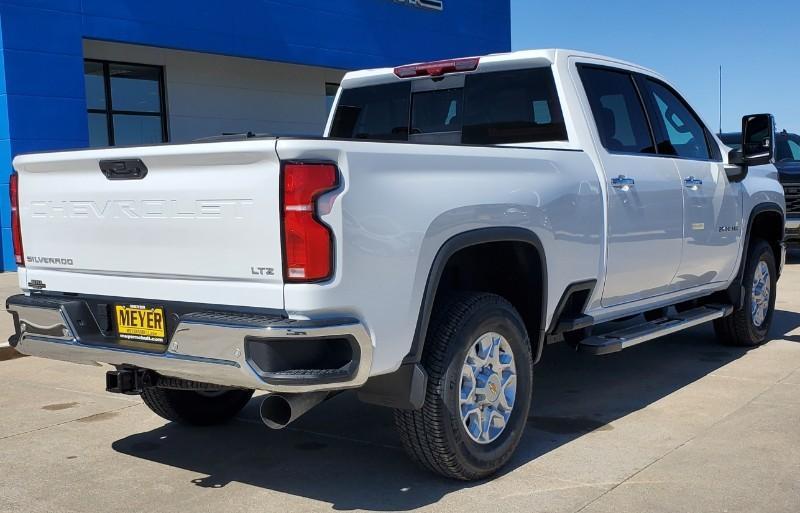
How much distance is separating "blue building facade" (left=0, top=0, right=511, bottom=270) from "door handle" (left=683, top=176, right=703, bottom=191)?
9940 mm

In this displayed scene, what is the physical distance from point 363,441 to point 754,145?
3.54 meters

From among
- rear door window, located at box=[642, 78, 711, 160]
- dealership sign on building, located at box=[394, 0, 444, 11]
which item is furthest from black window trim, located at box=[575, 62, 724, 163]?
dealership sign on building, located at box=[394, 0, 444, 11]

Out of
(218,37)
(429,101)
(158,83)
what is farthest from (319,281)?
(158,83)

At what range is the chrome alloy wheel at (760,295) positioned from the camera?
6926 mm

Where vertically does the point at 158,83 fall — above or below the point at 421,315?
above

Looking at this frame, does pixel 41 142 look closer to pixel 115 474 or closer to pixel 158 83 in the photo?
pixel 158 83

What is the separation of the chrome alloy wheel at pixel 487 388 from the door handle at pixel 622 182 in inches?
51.2

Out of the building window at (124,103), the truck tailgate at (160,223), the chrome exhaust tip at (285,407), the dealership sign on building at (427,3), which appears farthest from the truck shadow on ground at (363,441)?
the dealership sign on building at (427,3)

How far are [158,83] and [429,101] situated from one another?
481 inches

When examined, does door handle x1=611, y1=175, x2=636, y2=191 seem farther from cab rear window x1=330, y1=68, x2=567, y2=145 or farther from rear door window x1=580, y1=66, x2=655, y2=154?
cab rear window x1=330, y1=68, x2=567, y2=145

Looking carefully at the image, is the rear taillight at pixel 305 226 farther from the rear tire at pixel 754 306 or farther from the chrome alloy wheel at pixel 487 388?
the rear tire at pixel 754 306

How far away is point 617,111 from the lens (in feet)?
17.7

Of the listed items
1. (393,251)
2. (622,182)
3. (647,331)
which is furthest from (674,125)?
(393,251)

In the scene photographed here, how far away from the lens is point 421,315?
3664 millimetres
